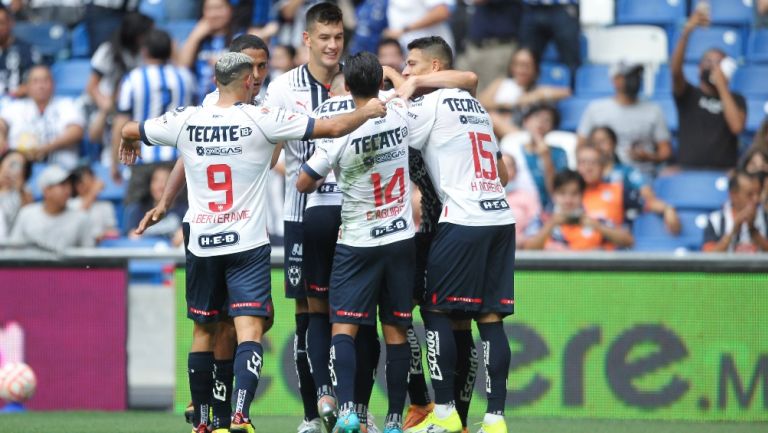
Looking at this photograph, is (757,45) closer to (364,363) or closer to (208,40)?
(208,40)

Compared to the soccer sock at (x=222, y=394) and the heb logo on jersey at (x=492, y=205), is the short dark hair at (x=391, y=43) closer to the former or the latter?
the heb logo on jersey at (x=492, y=205)

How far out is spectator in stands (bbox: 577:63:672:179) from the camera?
1366 centimetres

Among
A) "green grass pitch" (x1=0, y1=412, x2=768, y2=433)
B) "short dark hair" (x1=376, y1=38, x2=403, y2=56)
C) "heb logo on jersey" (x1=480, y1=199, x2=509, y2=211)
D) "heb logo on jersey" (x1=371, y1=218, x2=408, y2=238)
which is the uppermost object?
"short dark hair" (x1=376, y1=38, x2=403, y2=56)

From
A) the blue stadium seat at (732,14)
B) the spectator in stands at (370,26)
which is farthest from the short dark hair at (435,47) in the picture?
the blue stadium seat at (732,14)

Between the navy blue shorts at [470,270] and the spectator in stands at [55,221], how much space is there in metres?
5.51

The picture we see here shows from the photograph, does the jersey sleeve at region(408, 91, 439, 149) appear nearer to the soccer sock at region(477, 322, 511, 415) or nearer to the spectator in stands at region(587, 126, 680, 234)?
the soccer sock at region(477, 322, 511, 415)

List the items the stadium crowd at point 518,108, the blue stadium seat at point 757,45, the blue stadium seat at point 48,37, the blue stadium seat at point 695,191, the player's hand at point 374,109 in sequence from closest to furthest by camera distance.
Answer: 1. the player's hand at point 374,109
2. the stadium crowd at point 518,108
3. the blue stadium seat at point 695,191
4. the blue stadium seat at point 757,45
5. the blue stadium seat at point 48,37

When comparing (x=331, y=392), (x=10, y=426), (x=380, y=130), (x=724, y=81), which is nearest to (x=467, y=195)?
(x=380, y=130)

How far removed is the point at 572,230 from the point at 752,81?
3.80 meters

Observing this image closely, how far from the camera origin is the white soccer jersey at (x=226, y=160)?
7.93m

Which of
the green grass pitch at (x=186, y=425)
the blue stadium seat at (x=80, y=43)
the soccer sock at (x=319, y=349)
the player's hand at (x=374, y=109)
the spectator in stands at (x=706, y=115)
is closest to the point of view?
the player's hand at (x=374, y=109)

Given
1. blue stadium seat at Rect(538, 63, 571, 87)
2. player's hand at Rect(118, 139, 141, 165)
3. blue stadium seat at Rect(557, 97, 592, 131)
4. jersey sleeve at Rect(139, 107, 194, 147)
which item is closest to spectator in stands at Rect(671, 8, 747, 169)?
blue stadium seat at Rect(557, 97, 592, 131)

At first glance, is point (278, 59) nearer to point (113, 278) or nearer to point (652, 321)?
point (113, 278)

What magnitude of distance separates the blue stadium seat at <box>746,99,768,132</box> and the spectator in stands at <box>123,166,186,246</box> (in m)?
6.00
